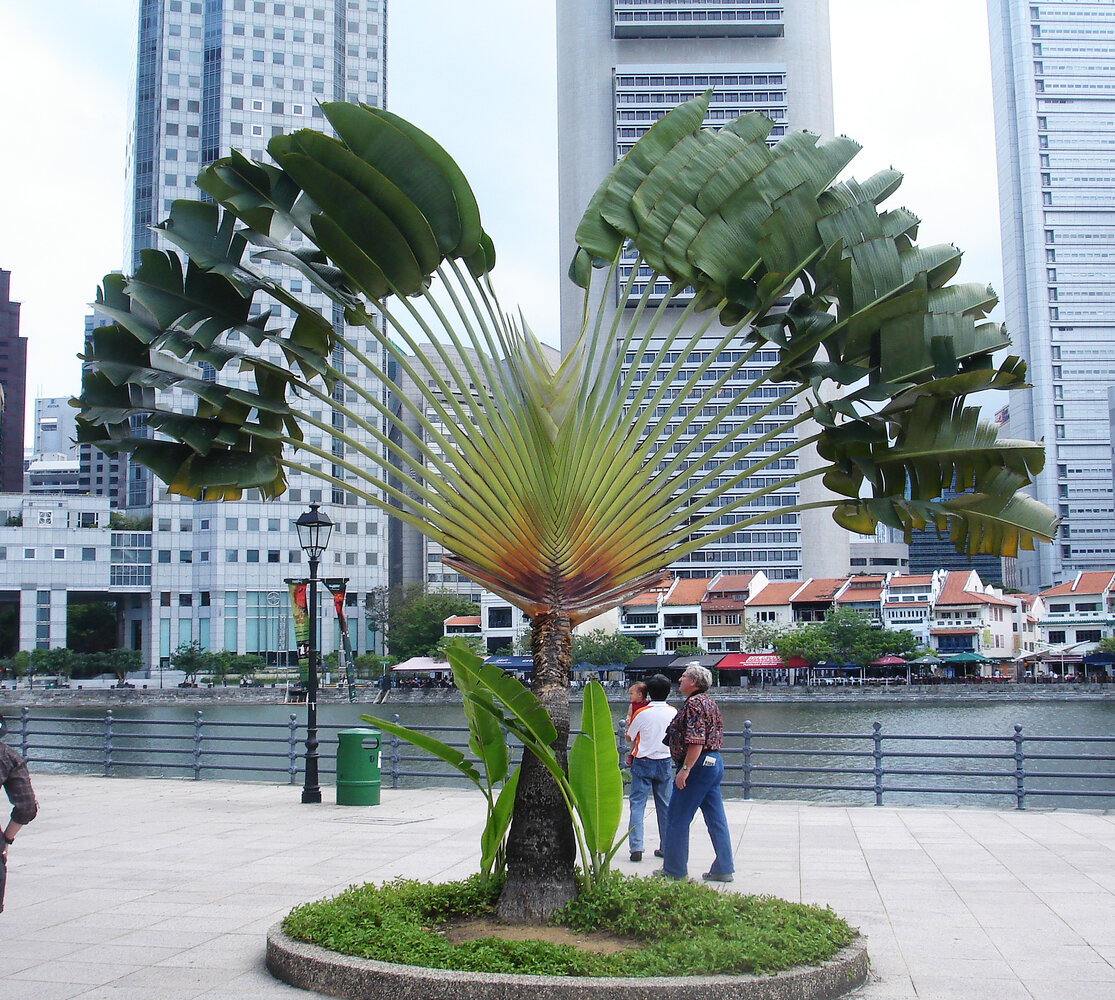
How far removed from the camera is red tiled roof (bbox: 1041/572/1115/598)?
Answer: 90.2 m

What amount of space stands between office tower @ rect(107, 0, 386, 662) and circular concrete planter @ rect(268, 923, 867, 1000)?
85.4 metres

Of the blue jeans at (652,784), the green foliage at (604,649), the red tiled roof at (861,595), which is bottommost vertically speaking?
the green foliage at (604,649)

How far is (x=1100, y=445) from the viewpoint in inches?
5202

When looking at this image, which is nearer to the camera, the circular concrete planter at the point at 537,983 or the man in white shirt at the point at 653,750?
the circular concrete planter at the point at 537,983

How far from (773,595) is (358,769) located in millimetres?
79313

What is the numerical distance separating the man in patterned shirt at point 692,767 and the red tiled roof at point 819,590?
270 ft

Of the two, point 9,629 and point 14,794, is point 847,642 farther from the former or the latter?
point 14,794

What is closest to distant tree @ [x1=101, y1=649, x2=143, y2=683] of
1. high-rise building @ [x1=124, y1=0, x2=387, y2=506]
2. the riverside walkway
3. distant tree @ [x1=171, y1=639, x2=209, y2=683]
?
distant tree @ [x1=171, y1=639, x2=209, y2=683]

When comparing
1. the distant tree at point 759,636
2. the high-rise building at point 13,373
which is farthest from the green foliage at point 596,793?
the high-rise building at point 13,373

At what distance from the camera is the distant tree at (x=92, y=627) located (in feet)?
327

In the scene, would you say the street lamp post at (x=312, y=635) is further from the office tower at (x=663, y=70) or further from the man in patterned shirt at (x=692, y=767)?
the office tower at (x=663, y=70)

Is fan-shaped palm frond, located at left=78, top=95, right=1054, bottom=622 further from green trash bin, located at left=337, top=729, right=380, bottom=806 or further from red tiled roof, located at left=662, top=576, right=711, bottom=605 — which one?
red tiled roof, located at left=662, top=576, right=711, bottom=605

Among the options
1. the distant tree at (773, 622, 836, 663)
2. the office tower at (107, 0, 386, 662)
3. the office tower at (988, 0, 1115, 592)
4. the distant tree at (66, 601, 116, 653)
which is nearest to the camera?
the distant tree at (773, 622, 836, 663)

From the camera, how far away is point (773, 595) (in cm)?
9112
